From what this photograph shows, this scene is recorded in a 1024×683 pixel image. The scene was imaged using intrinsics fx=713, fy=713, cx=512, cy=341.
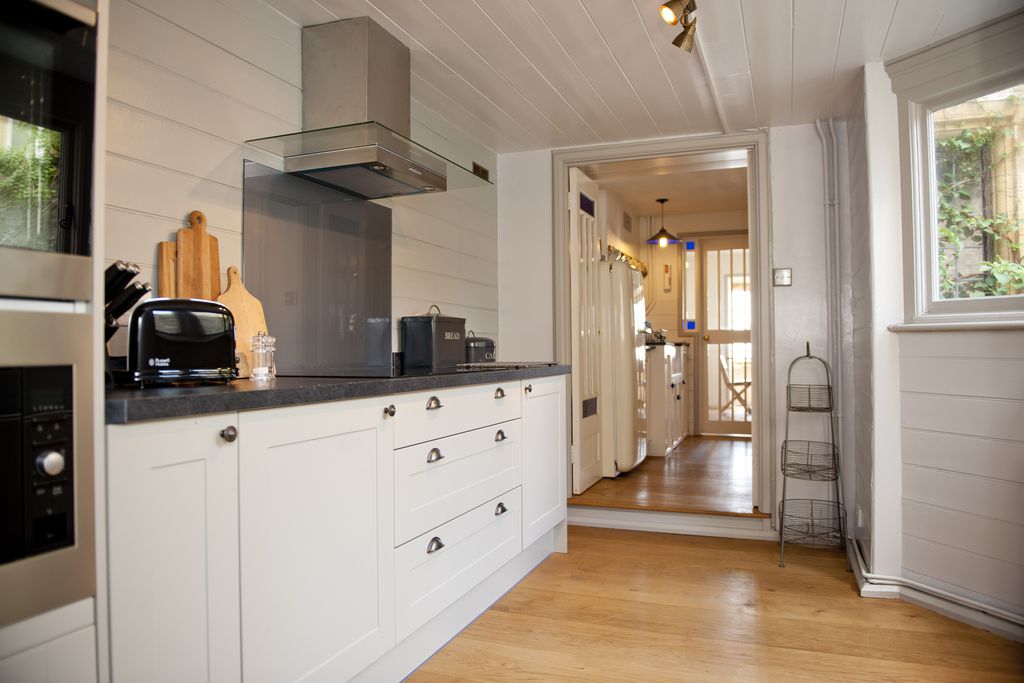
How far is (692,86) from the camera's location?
3.29 m

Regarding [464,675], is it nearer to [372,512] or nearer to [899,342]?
[372,512]

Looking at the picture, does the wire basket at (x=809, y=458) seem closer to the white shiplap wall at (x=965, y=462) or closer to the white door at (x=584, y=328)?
the white shiplap wall at (x=965, y=462)

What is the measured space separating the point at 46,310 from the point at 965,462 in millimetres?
2867

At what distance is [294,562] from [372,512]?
323 millimetres

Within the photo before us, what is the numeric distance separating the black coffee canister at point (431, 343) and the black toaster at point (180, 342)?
3.89 feet

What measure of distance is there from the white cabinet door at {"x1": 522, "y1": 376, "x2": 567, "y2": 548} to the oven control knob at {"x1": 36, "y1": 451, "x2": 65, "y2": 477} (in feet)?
6.66

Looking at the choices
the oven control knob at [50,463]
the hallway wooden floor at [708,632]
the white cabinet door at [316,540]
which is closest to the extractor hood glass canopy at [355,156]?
the white cabinet door at [316,540]

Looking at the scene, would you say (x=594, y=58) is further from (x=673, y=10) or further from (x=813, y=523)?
(x=813, y=523)

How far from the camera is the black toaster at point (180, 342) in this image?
62.4 inches

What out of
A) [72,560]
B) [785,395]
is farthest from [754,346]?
[72,560]

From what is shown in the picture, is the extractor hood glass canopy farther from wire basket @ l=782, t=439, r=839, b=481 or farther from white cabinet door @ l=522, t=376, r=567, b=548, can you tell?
wire basket @ l=782, t=439, r=839, b=481

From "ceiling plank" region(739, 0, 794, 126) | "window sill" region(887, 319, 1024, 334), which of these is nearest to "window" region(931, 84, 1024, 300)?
"window sill" region(887, 319, 1024, 334)

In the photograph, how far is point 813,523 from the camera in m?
3.75

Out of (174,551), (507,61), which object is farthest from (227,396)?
(507,61)
